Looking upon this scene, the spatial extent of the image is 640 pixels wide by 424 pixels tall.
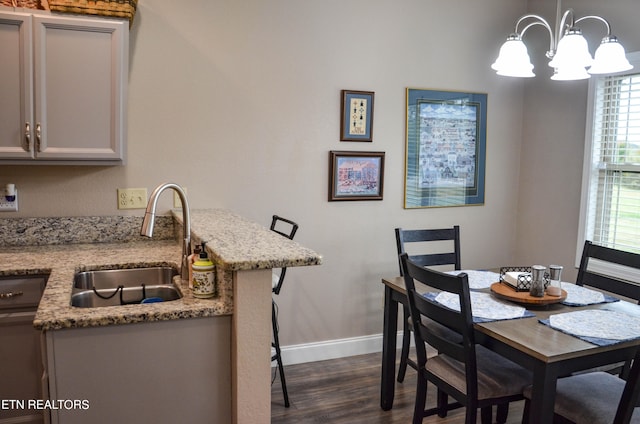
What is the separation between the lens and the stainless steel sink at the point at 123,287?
2.13 meters

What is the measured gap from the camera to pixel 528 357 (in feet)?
6.21

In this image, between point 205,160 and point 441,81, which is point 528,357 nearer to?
point 205,160

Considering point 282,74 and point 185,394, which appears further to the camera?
point 282,74

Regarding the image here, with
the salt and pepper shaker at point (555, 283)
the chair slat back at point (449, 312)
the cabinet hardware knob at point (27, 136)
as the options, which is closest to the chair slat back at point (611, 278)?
the salt and pepper shaker at point (555, 283)

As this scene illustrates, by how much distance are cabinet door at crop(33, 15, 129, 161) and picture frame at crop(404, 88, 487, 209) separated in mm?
1861

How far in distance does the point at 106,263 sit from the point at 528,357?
1787 millimetres

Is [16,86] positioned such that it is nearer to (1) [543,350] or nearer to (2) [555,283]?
(1) [543,350]

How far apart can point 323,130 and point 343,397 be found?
5.28 ft

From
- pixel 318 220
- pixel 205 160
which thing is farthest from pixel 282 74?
pixel 318 220

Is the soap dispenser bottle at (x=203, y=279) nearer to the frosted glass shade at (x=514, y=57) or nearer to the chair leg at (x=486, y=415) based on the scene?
the chair leg at (x=486, y=415)

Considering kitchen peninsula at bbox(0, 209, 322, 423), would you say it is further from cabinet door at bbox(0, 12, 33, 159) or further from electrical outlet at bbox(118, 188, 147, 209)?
electrical outlet at bbox(118, 188, 147, 209)

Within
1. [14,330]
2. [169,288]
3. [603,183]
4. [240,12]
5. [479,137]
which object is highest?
[240,12]

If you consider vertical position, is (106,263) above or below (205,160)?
below

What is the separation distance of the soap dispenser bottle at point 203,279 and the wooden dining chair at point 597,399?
1.35 m
